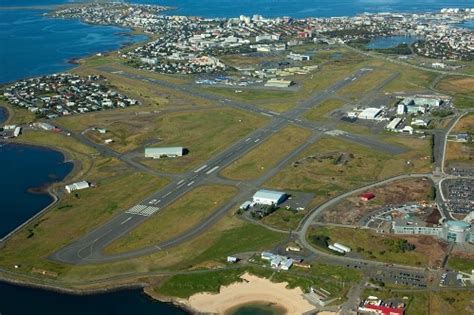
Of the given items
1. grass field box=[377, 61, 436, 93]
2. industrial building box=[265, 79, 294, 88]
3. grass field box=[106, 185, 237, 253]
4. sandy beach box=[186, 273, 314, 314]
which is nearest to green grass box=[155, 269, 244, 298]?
sandy beach box=[186, 273, 314, 314]

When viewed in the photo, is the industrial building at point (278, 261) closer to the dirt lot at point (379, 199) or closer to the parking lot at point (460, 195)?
the dirt lot at point (379, 199)

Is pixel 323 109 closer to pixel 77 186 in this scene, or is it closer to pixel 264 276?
pixel 77 186

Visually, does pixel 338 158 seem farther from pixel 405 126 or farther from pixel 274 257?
pixel 274 257

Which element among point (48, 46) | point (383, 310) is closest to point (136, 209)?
point (383, 310)

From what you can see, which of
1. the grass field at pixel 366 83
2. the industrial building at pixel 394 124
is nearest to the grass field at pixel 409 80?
the grass field at pixel 366 83

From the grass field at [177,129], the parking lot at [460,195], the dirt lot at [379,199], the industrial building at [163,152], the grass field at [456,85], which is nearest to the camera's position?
the dirt lot at [379,199]
